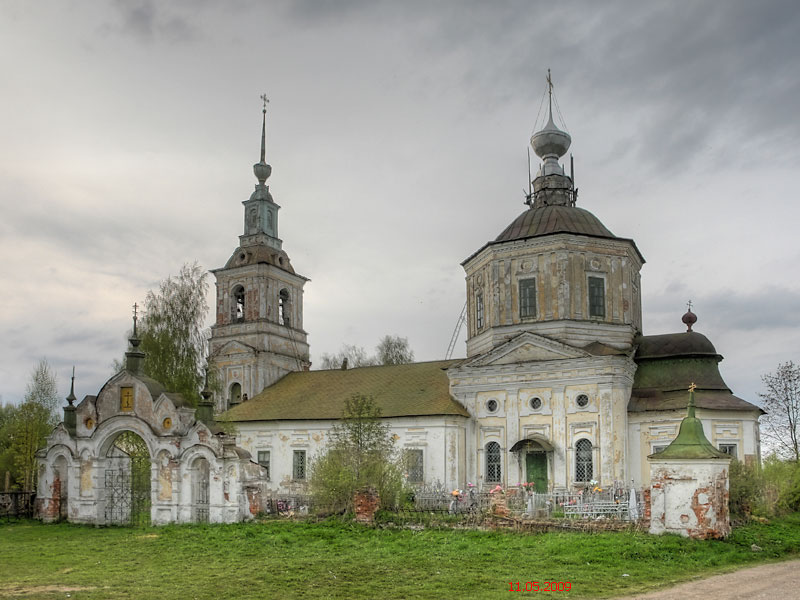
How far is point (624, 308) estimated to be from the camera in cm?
3080

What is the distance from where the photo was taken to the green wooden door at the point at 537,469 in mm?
28375

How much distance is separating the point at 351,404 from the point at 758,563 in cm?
1328

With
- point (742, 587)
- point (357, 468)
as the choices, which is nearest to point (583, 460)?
point (357, 468)

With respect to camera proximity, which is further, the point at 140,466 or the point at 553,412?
the point at 553,412

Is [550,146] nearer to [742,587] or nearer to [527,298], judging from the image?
[527,298]

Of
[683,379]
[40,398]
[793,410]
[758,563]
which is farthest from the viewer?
[40,398]

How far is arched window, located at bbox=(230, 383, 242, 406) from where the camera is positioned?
39094mm

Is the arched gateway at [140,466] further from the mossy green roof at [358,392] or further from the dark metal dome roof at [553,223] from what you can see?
the dark metal dome roof at [553,223]

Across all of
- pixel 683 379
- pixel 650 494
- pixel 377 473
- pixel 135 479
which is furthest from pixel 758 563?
pixel 135 479

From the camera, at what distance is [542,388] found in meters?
28.8

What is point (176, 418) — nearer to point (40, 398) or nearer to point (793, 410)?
point (40, 398)

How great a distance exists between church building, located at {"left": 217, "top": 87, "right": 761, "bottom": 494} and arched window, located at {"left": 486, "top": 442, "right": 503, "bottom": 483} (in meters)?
0.04

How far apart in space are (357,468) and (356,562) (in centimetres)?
778

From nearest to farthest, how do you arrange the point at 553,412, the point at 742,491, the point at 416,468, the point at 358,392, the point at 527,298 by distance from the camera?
the point at 742,491, the point at 553,412, the point at 416,468, the point at 527,298, the point at 358,392
